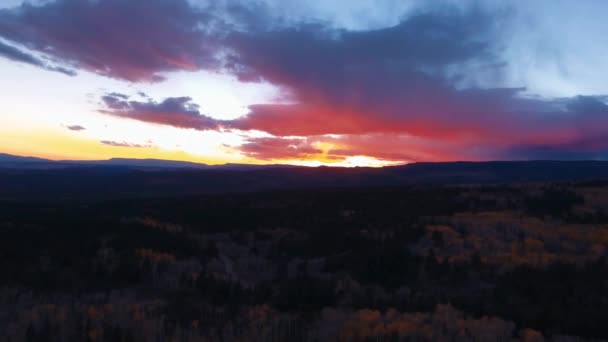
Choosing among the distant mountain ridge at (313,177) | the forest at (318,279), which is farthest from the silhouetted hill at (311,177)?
the forest at (318,279)

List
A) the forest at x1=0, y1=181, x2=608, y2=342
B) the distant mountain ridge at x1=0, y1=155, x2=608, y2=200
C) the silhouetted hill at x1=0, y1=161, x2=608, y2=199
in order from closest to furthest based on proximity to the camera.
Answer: the forest at x1=0, y1=181, x2=608, y2=342 → the distant mountain ridge at x1=0, y1=155, x2=608, y2=200 → the silhouetted hill at x1=0, y1=161, x2=608, y2=199

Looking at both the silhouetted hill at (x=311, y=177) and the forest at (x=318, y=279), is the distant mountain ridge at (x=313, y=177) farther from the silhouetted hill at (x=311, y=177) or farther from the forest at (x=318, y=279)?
the forest at (x=318, y=279)

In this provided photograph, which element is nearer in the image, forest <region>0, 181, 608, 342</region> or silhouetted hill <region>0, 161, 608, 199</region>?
forest <region>0, 181, 608, 342</region>

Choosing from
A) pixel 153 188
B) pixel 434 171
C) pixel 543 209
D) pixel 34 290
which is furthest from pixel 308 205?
pixel 434 171

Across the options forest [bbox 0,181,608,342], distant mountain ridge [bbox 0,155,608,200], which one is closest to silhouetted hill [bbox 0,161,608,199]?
distant mountain ridge [bbox 0,155,608,200]

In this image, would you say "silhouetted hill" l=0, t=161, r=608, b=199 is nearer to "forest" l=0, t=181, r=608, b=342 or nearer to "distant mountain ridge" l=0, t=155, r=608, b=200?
"distant mountain ridge" l=0, t=155, r=608, b=200

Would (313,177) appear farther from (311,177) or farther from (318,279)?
(318,279)

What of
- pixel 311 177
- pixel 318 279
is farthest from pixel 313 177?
pixel 318 279

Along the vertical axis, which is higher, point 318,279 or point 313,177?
point 318,279

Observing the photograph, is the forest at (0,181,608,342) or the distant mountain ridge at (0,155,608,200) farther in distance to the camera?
the distant mountain ridge at (0,155,608,200)

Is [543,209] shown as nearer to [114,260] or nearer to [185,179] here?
[114,260]

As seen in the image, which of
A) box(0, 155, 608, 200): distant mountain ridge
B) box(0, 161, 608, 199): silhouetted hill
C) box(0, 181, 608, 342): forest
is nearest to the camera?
box(0, 181, 608, 342): forest
